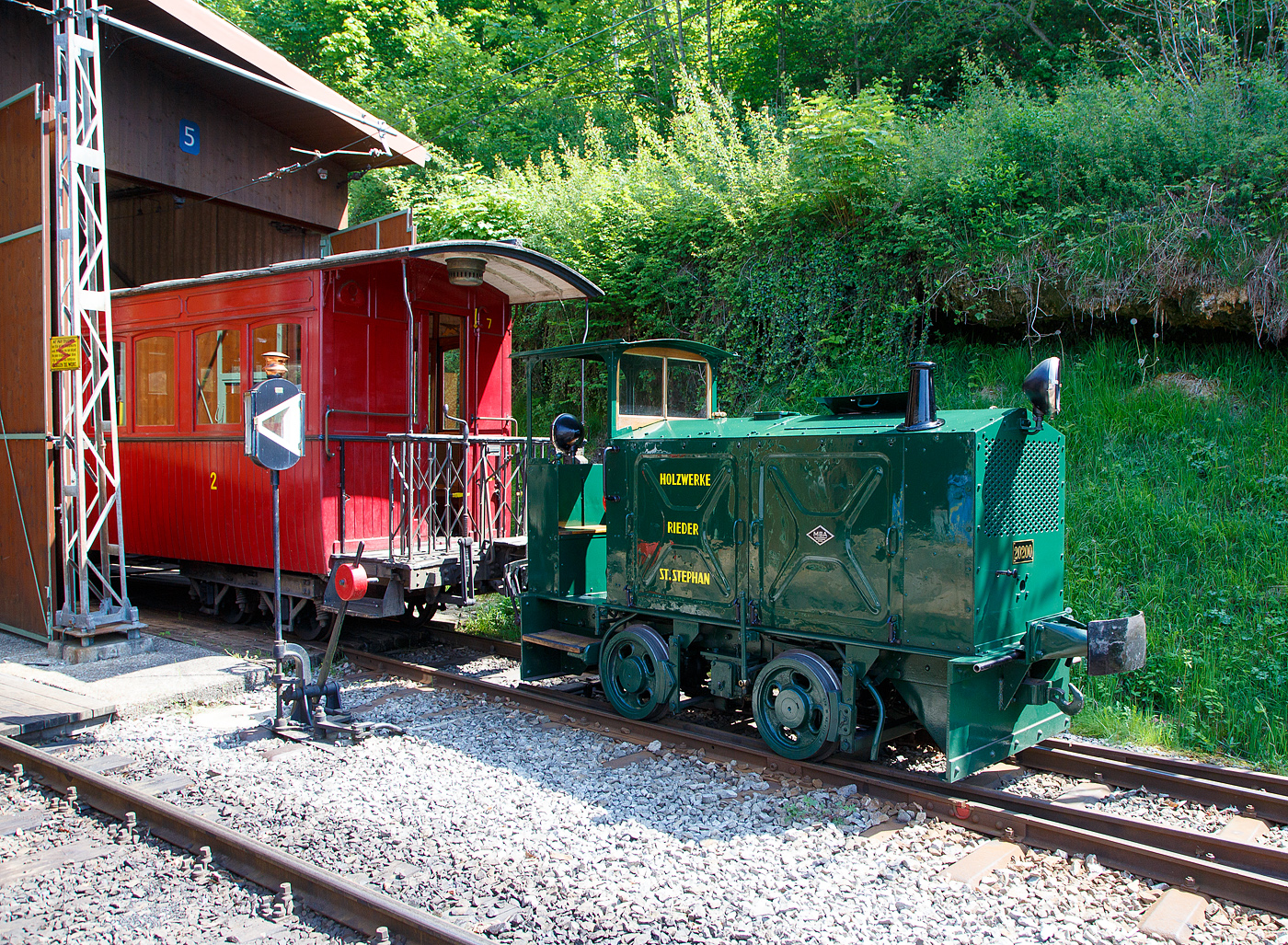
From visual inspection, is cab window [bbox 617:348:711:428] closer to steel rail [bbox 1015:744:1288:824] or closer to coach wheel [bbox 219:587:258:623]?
steel rail [bbox 1015:744:1288:824]

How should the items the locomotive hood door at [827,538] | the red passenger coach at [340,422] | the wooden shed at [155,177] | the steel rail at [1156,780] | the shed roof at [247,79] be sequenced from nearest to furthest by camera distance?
the steel rail at [1156,780] → the locomotive hood door at [827,538] → the red passenger coach at [340,422] → the wooden shed at [155,177] → the shed roof at [247,79]

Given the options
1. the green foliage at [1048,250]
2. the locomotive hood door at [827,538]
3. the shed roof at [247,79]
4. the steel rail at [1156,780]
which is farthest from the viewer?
the shed roof at [247,79]

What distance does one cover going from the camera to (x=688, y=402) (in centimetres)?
777

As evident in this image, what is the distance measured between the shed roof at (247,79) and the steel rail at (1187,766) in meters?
11.5

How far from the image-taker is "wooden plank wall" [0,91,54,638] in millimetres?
8867

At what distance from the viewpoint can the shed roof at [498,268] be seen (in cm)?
804

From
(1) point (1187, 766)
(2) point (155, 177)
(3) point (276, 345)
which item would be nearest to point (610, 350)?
(3) point (276, 345)

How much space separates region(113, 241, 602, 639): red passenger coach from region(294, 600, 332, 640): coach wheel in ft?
0.12

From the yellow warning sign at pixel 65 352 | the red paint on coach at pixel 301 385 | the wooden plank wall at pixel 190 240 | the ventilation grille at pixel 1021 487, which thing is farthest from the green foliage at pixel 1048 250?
the yellow warning sign at pixel 65 352

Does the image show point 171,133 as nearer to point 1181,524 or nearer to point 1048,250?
point 1048,250

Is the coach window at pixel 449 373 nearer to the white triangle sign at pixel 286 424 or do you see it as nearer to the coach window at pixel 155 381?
the coach window at pixel 155 381

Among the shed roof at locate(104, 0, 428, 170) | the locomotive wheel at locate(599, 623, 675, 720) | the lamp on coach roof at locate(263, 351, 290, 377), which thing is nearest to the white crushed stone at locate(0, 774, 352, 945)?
the locomotive wheel at locate(599, 623, 675, 720)

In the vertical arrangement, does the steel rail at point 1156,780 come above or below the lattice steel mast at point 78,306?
below

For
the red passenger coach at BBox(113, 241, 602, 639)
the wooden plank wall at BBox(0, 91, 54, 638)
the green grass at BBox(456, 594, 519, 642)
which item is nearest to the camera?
the red passenger coach at BBox(113, 241, 602, 639)
